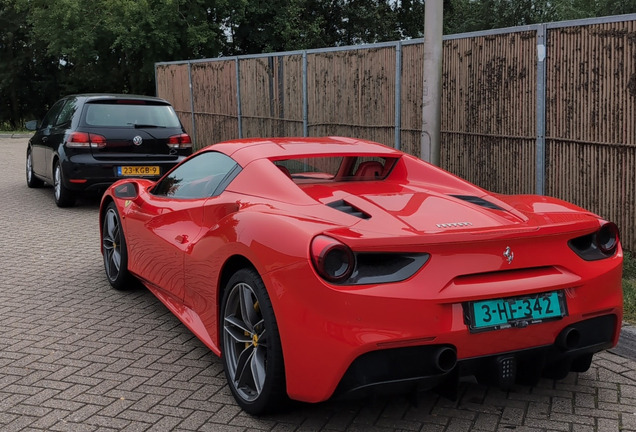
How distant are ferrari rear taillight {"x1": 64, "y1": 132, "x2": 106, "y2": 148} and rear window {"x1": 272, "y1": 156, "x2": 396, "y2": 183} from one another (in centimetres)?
664

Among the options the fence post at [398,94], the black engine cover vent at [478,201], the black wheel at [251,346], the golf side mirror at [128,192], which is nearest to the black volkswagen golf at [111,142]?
the fence post at [398,94]

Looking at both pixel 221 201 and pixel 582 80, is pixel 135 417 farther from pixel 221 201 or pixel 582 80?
pixel 582 80

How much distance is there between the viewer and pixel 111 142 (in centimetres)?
1040

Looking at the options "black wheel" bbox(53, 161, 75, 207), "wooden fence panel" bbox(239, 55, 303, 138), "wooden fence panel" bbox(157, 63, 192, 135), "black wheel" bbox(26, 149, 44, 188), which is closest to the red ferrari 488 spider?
"black wheel" bbox(53, 161, 75, 207)

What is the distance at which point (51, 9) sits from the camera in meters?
28.5

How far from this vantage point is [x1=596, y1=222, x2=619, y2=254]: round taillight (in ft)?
11.9

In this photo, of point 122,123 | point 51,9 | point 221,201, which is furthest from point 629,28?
point 51,9

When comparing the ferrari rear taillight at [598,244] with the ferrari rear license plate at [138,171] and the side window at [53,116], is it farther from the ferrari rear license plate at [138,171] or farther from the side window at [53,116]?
the side window at [53,116]

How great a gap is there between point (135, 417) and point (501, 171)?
5618mm

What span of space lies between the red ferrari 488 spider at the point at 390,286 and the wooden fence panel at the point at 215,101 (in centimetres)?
1232

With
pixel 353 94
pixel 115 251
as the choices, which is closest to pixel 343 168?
pixel 115 251

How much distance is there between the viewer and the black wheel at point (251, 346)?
335 cm

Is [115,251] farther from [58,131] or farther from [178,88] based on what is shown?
[178,88]

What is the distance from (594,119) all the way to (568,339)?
4063 mm
